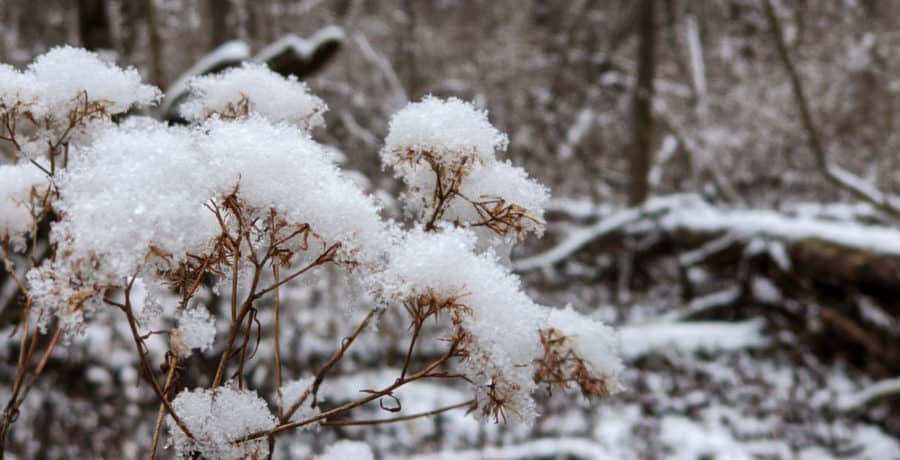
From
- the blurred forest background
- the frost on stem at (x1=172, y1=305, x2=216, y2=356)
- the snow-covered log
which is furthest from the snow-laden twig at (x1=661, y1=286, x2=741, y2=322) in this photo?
the frost on stem at (x1=172, y1=305, x2=216, y2=356)

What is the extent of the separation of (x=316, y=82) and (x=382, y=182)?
6.59 ft

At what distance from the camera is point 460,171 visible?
33.9 inches

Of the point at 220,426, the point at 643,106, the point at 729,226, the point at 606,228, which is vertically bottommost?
the point at 220,426

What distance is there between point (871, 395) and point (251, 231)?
15.1 ft

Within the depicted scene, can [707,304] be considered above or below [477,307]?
above

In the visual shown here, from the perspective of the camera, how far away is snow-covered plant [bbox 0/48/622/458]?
649mm

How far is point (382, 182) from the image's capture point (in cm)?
696

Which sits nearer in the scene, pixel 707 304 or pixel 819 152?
pixel 819 152

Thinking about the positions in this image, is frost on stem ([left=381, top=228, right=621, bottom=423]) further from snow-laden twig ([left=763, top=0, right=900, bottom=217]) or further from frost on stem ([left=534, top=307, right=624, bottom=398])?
snow-laden twig ([left=763, top=0, right=900, bottom=217])

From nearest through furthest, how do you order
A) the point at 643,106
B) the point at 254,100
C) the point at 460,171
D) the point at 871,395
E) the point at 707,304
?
the point at 460,171 → the point at 254,100 → the point at 871,395 → the point at 707,304 → the point at 643,106

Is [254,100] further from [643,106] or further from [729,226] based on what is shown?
[643,106]

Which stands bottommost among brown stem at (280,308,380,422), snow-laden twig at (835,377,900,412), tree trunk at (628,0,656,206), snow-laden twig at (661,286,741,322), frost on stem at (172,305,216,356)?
brown stem at (280,308,380,422)

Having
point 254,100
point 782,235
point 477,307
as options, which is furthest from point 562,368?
point 782,235

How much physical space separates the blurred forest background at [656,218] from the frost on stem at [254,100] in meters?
0.25
